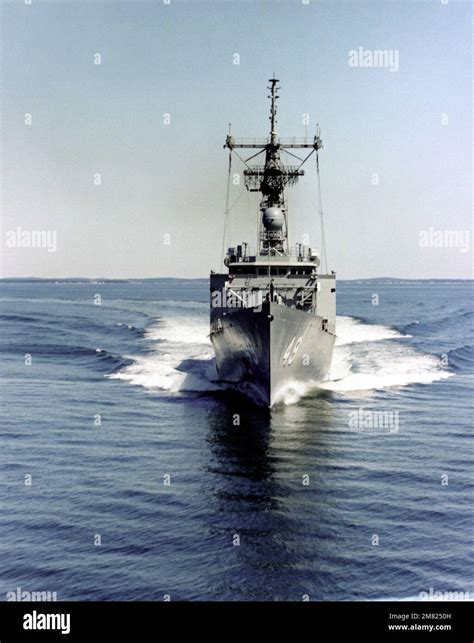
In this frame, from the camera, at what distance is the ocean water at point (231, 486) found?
47.5 feet

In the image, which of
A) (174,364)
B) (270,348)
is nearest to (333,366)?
(174,364)

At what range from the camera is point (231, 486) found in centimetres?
1953

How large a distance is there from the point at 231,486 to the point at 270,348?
25.8 ft

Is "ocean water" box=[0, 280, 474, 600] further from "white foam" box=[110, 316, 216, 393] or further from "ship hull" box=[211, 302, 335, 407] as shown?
"ship hull" box=[211, 302, 335, 407]

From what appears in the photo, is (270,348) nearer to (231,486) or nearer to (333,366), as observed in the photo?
(231,486)

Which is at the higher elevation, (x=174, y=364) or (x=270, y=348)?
(x=270, y=348)

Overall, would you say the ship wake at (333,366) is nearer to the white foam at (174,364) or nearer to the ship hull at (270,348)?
the white foam at (174,364)

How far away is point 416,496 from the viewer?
744 inches

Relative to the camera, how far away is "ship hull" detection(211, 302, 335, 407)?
2626cm

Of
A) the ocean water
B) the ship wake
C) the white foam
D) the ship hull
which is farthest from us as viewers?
the white foam

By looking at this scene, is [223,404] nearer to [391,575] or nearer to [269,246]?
[269,246]

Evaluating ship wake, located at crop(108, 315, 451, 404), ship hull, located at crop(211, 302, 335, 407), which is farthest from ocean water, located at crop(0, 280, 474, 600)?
ship hull, located at crop(211, 302, 335, 407)

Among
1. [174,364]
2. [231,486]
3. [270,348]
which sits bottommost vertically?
[231,486]
